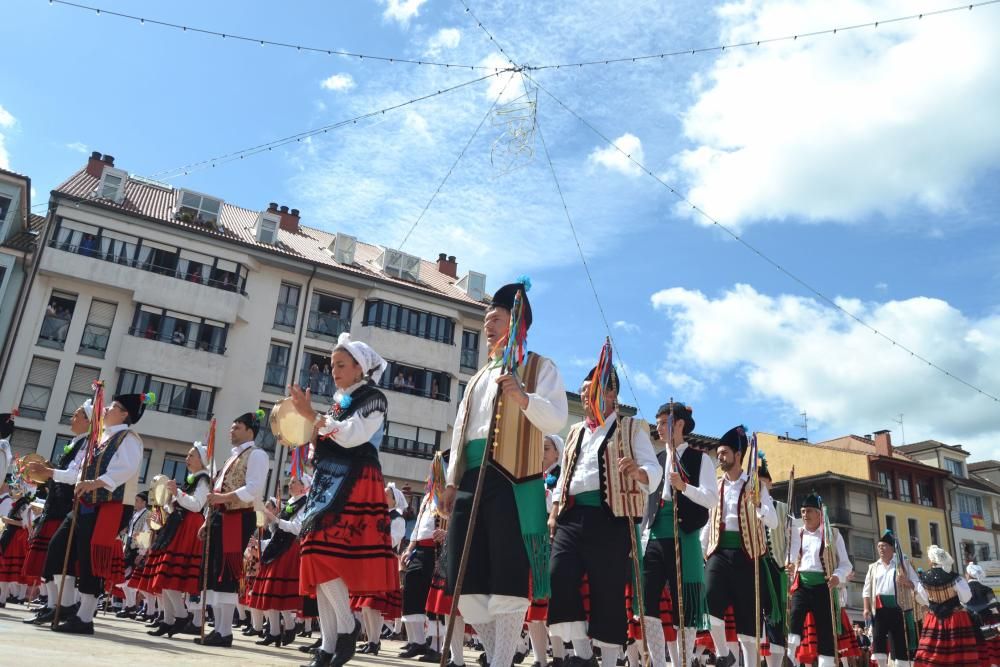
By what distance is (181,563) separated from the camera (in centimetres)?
829

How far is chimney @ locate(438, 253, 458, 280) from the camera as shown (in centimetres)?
4219

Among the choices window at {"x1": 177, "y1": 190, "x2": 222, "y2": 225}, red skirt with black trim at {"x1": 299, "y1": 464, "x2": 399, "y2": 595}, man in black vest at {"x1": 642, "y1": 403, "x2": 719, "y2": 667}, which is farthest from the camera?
window at {"x1": 177, "y1": 190, "x2": 222, "y2": 225}

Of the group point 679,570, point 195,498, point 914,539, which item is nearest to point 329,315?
point 195,498

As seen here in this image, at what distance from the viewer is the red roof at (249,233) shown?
3148 centimetres

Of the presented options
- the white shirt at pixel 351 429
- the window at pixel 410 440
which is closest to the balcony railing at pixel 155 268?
the window at pixel 410 440

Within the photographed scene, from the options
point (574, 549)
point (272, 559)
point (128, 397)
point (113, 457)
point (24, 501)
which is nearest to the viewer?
point (574, 549)

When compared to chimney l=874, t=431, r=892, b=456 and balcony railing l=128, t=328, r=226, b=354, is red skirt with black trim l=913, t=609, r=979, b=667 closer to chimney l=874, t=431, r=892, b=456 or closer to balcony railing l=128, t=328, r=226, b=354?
balcony railing l=128, t=328, r=226, b=354

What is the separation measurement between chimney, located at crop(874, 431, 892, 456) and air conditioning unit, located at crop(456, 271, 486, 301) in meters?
30.6

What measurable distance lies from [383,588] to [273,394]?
28.8m

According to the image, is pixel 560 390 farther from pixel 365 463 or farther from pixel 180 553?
pixel 180 553

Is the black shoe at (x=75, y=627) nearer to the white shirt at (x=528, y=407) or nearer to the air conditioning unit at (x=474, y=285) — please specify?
the white shirt at (x=528, y=407)

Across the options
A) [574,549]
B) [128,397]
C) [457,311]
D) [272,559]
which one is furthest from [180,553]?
[457,311]

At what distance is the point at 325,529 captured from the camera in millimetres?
4844

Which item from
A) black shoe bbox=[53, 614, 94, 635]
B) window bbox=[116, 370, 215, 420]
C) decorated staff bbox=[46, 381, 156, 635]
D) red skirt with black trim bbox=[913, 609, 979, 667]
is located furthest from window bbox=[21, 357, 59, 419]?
red skirt with black trim bbox=[913, 609, 979, 667]
